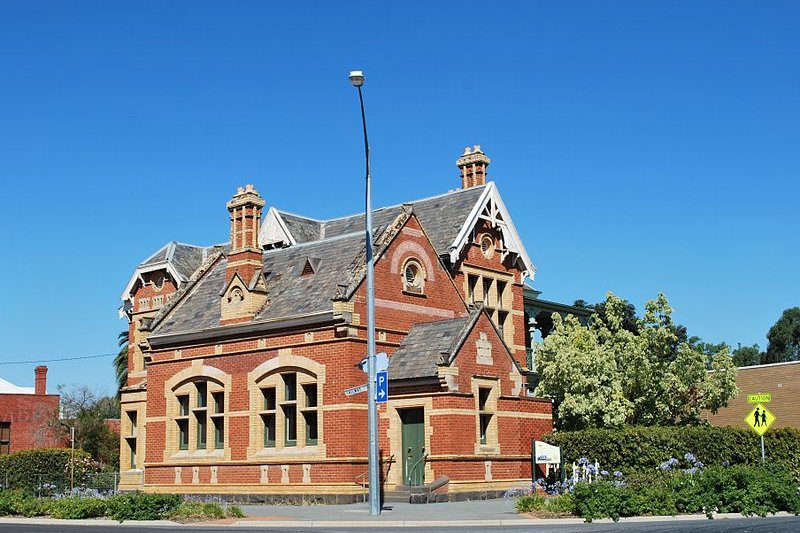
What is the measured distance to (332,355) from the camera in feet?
99.1

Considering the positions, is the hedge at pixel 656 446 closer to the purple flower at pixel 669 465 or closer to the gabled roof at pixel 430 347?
the purple flower at pixel 669 465

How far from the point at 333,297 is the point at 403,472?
18.3 ft

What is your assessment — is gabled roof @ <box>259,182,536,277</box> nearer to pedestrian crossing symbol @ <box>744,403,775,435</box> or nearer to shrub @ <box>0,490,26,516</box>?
pedestrian crossing symbol @ <box>744,403,775,435</box>

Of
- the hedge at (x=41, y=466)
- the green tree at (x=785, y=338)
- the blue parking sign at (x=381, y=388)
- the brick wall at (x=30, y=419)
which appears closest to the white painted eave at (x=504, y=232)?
the blue parking sign at (x=381, y=388)

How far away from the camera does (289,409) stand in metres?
31.5

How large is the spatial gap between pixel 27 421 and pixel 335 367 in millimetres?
32287

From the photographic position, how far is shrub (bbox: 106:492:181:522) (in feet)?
74.2

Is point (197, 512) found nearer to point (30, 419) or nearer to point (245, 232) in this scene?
point (245, 232)

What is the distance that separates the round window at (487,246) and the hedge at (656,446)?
27.3ft

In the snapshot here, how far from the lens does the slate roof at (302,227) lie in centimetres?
4006

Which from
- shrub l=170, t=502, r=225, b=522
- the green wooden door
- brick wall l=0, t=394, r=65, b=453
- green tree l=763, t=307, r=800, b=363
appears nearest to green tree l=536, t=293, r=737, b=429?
the green wooden door

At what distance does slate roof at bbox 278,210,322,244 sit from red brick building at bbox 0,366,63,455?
23.4 m

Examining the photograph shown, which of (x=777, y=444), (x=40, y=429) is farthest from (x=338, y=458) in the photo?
(x=40, y=429)

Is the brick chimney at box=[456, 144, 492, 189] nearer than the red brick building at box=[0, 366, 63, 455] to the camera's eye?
Yes
